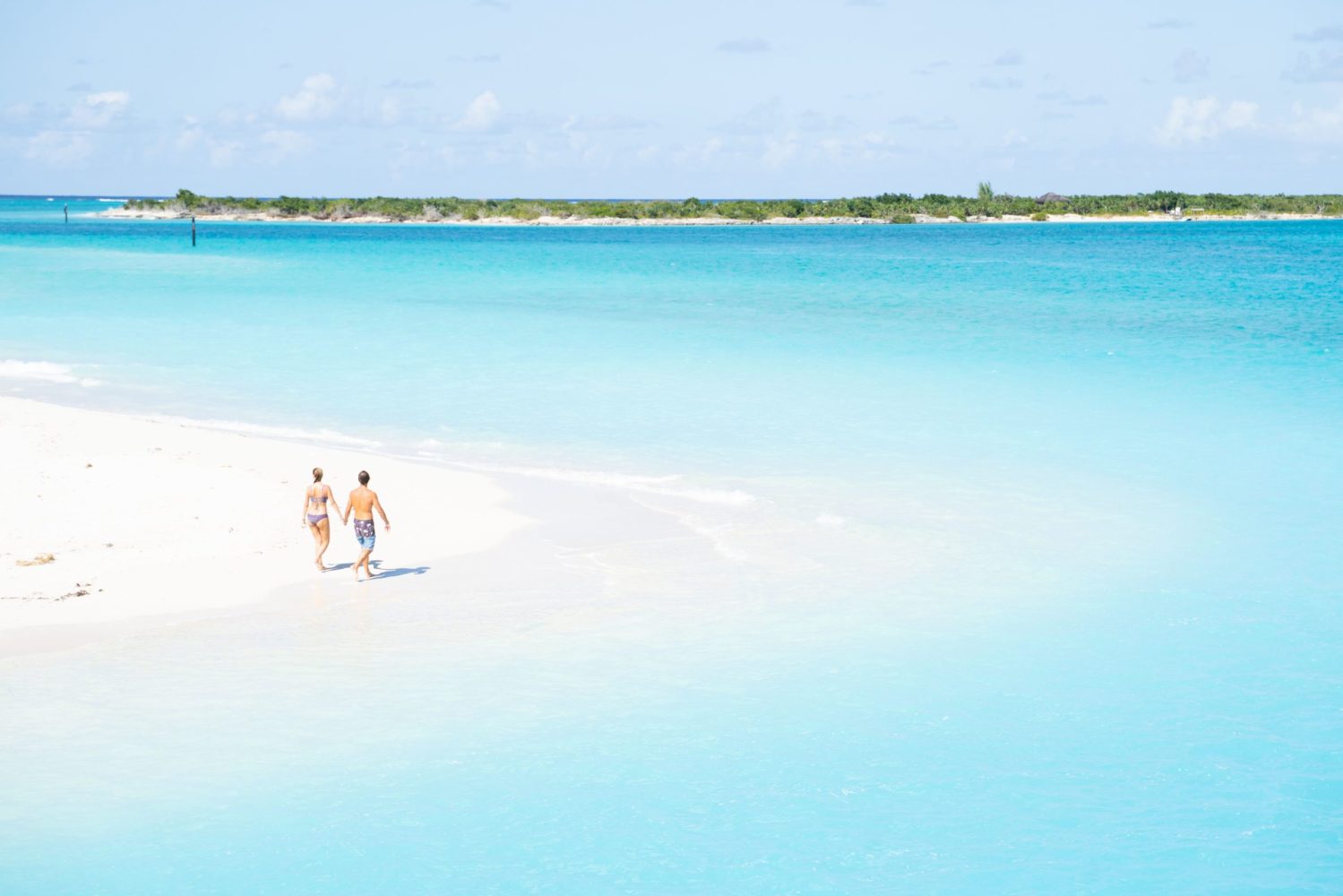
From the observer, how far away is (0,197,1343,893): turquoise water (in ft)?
29.2

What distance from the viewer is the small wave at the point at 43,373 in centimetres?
2872

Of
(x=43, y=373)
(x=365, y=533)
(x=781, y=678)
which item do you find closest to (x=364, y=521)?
(x=365, y=533)

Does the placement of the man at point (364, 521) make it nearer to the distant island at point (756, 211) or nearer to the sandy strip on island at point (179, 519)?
the sandy strip on island at point (179, 519)

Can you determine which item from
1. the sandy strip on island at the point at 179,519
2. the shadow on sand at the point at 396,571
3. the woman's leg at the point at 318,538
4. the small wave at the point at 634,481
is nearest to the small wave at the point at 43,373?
the sandy strip on island at the point at 179,519

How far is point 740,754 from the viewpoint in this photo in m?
10.2

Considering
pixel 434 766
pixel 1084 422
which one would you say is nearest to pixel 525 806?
pixel 434 766

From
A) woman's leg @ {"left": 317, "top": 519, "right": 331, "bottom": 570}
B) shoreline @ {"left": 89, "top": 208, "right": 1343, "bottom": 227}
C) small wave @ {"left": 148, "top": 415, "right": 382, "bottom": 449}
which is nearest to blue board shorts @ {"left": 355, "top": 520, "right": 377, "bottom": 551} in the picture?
woman's leg @ {"left": 317, "top": 519, "right": 331, "bottom": 570}

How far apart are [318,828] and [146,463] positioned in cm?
1115

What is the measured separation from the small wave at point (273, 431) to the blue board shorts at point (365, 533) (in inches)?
305

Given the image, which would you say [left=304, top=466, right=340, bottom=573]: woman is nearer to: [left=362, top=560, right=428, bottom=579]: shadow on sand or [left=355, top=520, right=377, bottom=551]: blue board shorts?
[left=355, top=520, right=377, bottom=551]: blue board shorts

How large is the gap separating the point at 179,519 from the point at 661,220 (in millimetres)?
172234

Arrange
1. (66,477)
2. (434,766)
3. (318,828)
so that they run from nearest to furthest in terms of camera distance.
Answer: (318,828) → (434,766) → (66,477)

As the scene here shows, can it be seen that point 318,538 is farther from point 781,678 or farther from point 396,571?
point 781,678

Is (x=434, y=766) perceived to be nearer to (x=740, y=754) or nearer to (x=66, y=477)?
(x=740, y=754)
